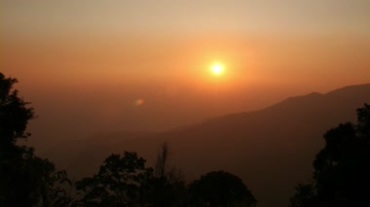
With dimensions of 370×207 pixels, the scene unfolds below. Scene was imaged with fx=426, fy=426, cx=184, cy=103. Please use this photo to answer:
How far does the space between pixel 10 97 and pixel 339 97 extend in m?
181

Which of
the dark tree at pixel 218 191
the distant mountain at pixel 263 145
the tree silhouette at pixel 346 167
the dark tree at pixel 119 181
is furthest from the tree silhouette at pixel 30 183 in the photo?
the distant mountain at pixel 263 145

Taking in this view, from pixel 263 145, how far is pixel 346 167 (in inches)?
4178

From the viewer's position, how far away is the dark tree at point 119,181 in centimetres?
1709

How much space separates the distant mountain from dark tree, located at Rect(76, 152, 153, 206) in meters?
55.3

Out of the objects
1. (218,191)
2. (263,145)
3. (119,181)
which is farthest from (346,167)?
(263,145)

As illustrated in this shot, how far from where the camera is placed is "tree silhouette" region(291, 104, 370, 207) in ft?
70.3

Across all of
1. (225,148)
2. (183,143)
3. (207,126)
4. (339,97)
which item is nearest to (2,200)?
(225,148)

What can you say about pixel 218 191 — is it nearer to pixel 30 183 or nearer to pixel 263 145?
pixel 30 183

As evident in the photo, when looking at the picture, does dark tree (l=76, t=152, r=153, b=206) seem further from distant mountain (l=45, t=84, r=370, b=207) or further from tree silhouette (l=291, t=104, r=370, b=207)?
distant mountain (l=45, t=84, r=370, b=207)

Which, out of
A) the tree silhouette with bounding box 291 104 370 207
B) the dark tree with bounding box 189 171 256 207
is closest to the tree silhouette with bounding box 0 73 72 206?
the tree silhouette with bounding box 291 104 370 207

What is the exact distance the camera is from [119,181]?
18219mm

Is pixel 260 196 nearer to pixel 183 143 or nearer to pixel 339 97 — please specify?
pixel 183 143

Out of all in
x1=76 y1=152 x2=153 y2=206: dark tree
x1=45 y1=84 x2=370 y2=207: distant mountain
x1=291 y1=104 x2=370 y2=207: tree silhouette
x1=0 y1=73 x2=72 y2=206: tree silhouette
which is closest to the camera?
x1=0 y1=73 x2=72 y2=206: tree silhouette

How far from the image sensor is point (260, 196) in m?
76.8
